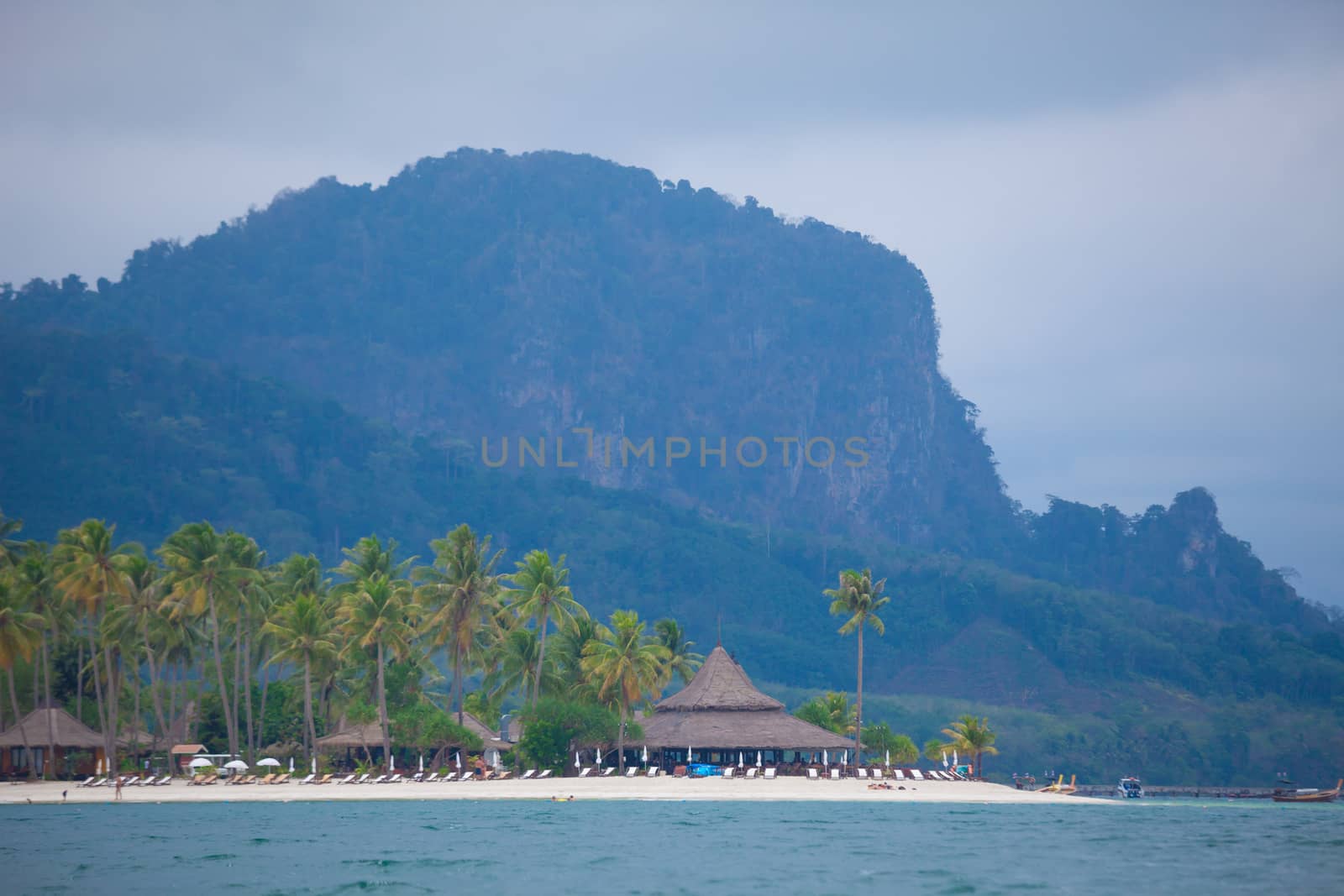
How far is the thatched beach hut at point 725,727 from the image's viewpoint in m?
75.4

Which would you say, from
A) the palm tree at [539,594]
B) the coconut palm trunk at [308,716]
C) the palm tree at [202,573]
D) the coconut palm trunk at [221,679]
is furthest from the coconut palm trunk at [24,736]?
the palm tree at [539,594]

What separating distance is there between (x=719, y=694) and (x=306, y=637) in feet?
69.9

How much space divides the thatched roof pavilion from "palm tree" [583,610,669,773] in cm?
298

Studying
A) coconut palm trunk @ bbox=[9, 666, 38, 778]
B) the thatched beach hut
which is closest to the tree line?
coconut palm trunk @ bbox=[9, 666, 38, 778]

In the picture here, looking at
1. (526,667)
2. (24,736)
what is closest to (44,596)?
(24,736)

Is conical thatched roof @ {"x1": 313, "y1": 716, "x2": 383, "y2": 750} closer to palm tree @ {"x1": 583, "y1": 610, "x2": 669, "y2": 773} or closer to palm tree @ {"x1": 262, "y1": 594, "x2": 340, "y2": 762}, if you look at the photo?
palm tree @ {"x1": 262, "y1": 594, "x2": 340, "y2": 762}

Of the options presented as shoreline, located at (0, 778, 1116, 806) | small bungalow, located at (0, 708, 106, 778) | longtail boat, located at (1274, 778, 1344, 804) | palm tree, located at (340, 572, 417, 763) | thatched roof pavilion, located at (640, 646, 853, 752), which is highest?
palm tree, located at (340, 572, 417, 763)

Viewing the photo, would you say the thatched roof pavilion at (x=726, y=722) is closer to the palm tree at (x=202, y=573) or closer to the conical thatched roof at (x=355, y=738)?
the conical thatched roof at (x=355, y=738)

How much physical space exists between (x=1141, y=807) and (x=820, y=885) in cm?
3714

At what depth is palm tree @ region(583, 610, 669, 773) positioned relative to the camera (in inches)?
2894

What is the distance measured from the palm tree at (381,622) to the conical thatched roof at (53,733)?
1424 centimetres

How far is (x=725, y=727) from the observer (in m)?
76.8

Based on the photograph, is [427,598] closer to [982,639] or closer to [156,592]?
[156,592]

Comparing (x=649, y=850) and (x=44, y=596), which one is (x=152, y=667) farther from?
(x=649, y=850)
